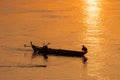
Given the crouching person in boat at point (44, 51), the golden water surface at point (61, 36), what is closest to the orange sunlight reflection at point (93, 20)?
the golden water surface at point (61, 36)

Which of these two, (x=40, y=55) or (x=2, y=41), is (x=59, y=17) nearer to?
(x=2, y=41)

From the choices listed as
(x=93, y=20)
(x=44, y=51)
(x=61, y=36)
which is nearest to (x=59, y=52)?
(x=44, y=51)

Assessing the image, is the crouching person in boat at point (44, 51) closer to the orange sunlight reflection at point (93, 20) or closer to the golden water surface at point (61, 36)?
the golden water surface at point (61, 36)

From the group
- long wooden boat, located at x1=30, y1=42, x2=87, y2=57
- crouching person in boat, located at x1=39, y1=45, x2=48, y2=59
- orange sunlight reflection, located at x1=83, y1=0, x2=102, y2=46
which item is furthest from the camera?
orange sunlight reflection, located at x1=83, y1=0, x2=102, y2=46

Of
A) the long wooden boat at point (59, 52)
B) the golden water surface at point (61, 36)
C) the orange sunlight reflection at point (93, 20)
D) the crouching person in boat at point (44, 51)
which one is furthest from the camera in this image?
the orange sunlight reflection at point (93, 20)

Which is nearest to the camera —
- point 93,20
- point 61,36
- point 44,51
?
point 44,51

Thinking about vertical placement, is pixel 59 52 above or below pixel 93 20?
below

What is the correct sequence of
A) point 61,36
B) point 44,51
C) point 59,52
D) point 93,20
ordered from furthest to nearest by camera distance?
point 93,20 < point 61,36 < point 44,51 < point 59,52

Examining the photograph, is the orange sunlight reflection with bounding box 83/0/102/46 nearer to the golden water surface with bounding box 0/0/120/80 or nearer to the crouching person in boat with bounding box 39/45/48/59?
the golden water surface with bounding box 0/0/120/80

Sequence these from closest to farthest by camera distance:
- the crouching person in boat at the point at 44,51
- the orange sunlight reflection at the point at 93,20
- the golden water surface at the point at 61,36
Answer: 1. the golden water surface at the point at 61,36
2. the crouching person in boat at the point at 44,51
3. the orange sunlight reflection at the point at 93,20

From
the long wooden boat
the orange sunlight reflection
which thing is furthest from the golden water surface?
the long wooden boat

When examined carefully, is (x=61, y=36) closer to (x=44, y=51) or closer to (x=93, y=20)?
(x=44, y=51)

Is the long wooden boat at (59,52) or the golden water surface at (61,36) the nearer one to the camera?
the golden water surface at (61,36)

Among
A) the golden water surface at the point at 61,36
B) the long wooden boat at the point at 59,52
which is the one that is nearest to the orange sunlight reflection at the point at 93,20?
the golden water surface at the point at 61,36
